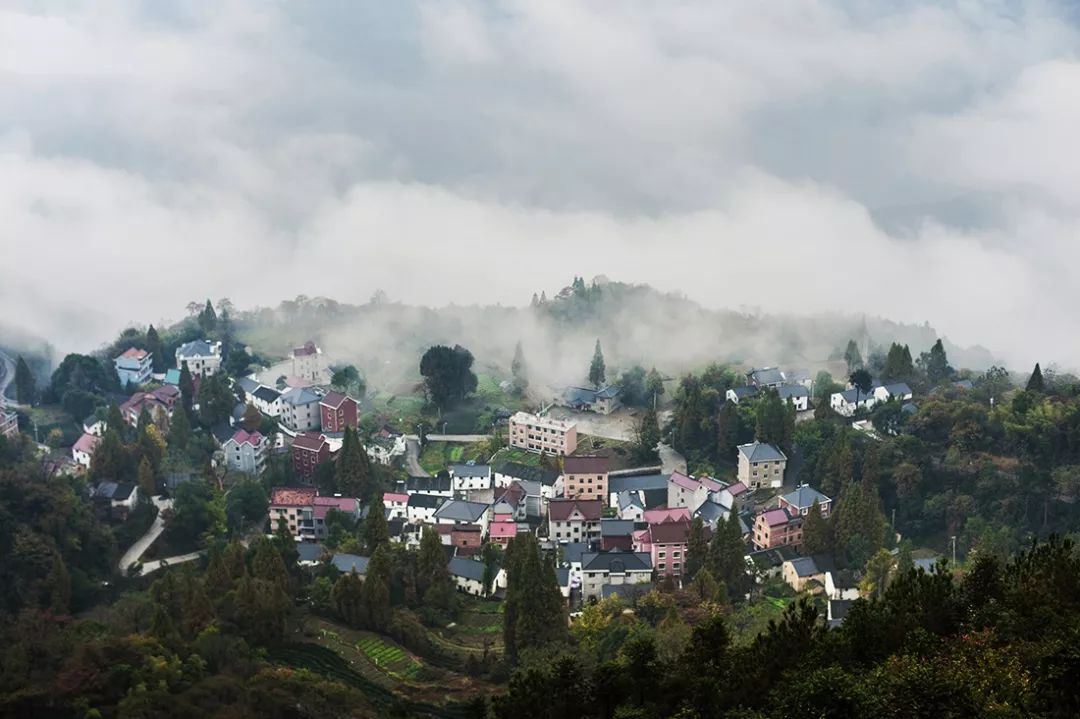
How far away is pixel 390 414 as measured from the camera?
1400 inches

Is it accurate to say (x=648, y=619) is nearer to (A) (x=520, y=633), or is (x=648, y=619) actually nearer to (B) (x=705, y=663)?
(A) (x=520, y=633)

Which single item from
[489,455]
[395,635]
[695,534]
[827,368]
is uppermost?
[827,368]

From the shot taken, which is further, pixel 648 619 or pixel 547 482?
pixel 547 482

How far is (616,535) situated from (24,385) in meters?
20.7

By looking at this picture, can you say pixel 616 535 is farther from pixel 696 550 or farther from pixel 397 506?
pixel 397 506

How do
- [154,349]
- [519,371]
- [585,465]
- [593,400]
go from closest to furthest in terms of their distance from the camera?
[585,465], [593,400], [519,371], [154,349]

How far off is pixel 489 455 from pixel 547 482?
315cm

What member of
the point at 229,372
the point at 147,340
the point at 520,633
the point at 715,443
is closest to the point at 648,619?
the point at 520,633

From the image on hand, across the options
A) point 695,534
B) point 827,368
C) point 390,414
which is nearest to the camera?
point 695,534

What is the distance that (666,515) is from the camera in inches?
1083

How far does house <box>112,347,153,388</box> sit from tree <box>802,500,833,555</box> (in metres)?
22.9

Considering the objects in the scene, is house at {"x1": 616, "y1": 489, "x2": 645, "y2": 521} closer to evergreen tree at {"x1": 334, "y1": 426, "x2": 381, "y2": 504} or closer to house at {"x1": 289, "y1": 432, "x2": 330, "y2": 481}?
evergreen tree at {"x1": 334, "y1": 426, "x2": 381, "y2": 504}

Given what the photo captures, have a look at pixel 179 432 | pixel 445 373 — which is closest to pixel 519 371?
pixel 445 373

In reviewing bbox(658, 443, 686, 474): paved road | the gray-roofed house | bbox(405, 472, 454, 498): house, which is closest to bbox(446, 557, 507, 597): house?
the gray-roofed house
